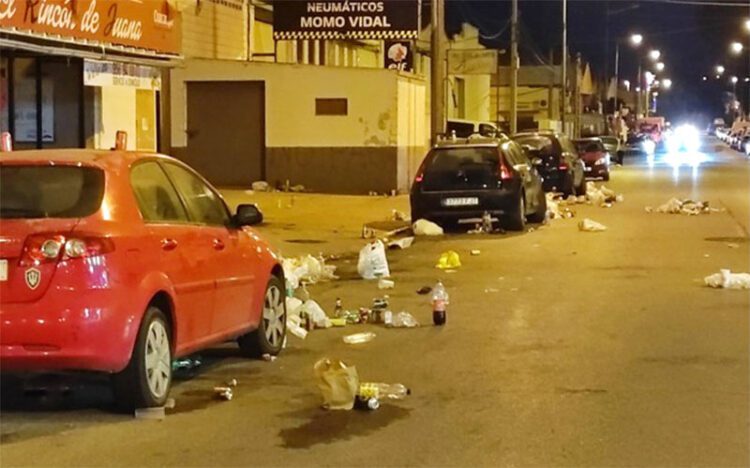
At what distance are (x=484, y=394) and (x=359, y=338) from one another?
8.09ft

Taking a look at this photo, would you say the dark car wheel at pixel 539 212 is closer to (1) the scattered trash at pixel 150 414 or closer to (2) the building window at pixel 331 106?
(2) the building window at pixel 331 106

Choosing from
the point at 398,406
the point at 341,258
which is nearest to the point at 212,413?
the point at 398,406

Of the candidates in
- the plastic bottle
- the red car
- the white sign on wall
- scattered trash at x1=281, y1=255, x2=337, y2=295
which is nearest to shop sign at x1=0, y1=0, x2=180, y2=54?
scattered trash at x1=281, y1=255, x2=337, y2=295

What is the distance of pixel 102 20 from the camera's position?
749 inches

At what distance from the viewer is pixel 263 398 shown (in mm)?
8734

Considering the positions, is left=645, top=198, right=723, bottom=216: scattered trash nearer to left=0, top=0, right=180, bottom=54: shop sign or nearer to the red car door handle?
left=0, top=0, right=180, bottom=54: shop sign

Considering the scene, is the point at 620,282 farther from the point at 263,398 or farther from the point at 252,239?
the point at 263,398

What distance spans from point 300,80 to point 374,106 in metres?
1.88

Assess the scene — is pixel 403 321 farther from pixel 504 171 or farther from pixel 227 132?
pixel 227 132

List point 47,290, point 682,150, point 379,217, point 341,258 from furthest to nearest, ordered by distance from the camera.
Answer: point 682,150 < point 379,217 < point 341,258 < point 47,290

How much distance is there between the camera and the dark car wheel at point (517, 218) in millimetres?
21859

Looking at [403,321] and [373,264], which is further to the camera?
[373,264]

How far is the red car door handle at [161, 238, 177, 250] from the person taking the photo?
8.29 m

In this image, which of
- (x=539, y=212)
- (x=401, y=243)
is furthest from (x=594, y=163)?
(x=401, y=243)
